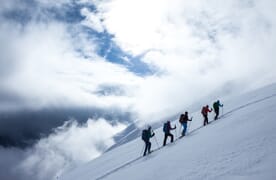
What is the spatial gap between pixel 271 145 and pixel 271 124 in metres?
2.75

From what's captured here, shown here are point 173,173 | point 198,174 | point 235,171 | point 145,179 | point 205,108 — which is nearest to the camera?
point 235,171

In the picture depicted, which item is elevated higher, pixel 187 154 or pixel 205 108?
pixel 205 108

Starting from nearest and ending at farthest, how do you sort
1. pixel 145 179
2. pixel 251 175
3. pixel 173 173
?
pixel 251 175
pixel 173 173
pixel 145 179

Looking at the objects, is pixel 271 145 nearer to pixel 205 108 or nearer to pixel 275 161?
pixel 275 161

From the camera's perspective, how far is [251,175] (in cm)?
686

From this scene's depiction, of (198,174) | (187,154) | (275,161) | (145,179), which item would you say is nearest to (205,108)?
(187,154)

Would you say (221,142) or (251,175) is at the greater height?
(221,142)

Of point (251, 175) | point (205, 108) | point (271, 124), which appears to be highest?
point (205, 108)

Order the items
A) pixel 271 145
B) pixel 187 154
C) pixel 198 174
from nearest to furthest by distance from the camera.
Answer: pixel 271 145 < pixel 198 174 < pixel 187 154

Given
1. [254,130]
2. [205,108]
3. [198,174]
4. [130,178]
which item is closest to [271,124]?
[254,130]

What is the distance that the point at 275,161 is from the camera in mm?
6926

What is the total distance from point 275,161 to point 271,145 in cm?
144

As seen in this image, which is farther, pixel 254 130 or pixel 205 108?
pixel 205 108

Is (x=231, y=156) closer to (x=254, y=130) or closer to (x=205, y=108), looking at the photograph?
(x=254, y=130)
